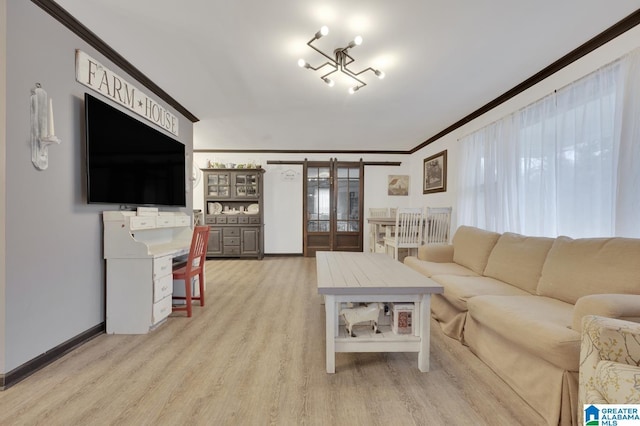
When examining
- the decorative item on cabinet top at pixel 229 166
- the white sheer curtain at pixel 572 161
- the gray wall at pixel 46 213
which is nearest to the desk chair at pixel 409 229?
the white sheer curtain at pixel 572 161

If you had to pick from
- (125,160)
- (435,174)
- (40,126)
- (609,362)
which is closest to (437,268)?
(609,362)

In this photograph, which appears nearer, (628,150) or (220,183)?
(628,150)

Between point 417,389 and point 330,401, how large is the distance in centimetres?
54

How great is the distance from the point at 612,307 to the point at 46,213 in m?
3.33

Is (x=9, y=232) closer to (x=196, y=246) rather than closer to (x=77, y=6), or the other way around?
(x=196, y=246)

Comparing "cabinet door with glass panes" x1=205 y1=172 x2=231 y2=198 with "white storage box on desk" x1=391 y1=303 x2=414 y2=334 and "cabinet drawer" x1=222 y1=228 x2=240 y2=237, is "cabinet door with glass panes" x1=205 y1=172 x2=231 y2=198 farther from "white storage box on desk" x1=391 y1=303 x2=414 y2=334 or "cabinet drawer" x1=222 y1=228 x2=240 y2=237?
"white storage box on desk" x1=391 y1=303 x2=414 y2=334

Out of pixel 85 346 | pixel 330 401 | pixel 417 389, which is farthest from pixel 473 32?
pixel 85 346

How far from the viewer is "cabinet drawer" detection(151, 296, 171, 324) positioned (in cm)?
242

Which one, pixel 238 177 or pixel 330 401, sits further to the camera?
pixel 238 177

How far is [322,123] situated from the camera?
4.42m

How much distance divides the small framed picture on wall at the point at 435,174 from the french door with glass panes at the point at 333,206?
4.69 ft

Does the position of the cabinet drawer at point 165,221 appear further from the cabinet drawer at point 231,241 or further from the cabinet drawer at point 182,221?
the cabinet drawer at point 231,241

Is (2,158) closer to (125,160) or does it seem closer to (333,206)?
(125,160)

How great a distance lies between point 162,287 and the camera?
2.55 meters
